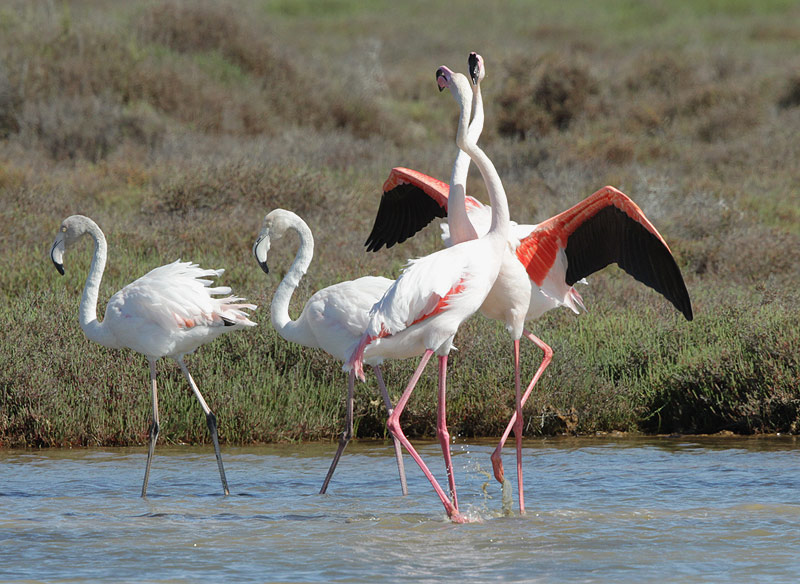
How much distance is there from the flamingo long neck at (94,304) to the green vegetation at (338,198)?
75cm

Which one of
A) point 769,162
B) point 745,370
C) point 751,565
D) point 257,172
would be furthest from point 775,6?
point 751,565

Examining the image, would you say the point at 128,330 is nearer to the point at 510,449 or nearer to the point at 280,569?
the point at 280,569

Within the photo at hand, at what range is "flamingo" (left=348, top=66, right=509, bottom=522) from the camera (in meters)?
5.18

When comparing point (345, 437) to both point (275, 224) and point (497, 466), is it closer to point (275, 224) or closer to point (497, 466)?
point (497, 466)

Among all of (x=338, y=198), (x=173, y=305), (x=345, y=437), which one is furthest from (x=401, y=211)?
(x=338, y=198)

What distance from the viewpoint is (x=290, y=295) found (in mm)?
6480

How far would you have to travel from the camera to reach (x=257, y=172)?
11.4 meters

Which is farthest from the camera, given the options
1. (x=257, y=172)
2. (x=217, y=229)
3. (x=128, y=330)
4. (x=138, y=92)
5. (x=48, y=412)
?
(x=138, y=92)

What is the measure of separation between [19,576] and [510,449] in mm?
3518

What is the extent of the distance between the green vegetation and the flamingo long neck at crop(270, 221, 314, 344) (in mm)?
941

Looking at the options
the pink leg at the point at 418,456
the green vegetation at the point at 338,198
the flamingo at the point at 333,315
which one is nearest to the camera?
the pink leg at the point at 418,456

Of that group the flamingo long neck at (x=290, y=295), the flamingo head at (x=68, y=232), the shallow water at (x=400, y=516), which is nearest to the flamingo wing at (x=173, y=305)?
the flamingo long neck at (x=290, y=295)

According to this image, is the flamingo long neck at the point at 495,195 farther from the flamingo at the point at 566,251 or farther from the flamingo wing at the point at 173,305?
the flamingo wing at the point at 173,305

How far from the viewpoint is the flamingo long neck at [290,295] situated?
6.28 metres
